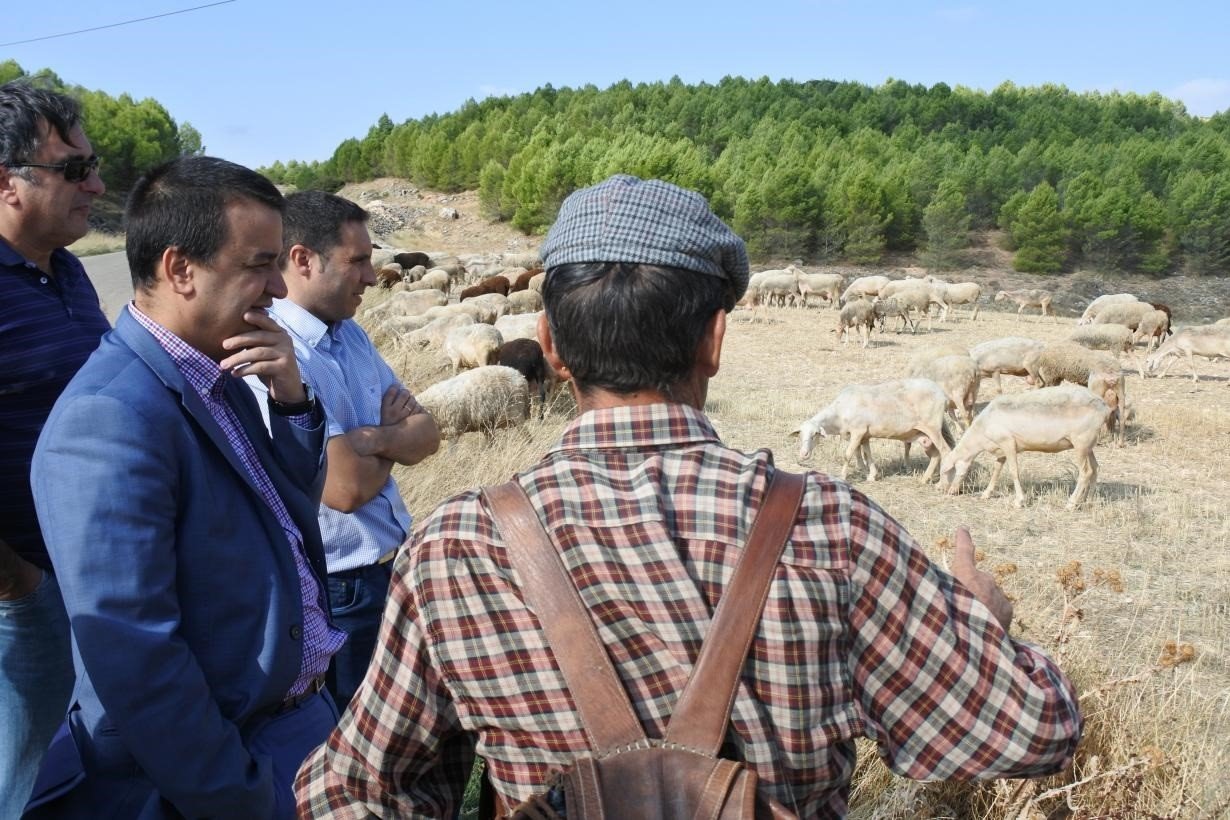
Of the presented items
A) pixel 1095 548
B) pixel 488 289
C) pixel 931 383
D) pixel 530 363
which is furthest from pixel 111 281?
pixel 1095 548

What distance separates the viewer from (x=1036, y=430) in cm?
1140

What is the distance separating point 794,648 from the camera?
Result: 53.6 inches

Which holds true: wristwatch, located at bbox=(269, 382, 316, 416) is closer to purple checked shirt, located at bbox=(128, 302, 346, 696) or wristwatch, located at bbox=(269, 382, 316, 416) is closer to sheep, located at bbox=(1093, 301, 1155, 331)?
purple checked shirt, located at bbox=(128, 302, 346, 696)

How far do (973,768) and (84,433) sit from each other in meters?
1.80

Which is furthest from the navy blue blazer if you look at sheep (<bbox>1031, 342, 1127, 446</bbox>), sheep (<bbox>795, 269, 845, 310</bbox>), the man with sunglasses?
sheep (<bbox>795, 269, 845, 310</bbox>)

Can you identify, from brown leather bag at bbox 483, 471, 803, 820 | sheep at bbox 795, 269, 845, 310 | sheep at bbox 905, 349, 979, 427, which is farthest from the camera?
sheep at bbox 795, 269, 845, 310

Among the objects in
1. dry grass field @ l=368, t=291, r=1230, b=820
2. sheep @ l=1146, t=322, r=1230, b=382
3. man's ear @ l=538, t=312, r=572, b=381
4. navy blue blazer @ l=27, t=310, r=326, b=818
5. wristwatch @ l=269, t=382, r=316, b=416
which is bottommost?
dry grass field @ l=368, t=291, r=1230, b=820

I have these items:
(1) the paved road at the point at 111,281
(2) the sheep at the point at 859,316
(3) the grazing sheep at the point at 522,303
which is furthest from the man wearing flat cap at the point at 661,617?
(2) the sheep at the point at 859,316

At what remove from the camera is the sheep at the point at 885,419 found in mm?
12266

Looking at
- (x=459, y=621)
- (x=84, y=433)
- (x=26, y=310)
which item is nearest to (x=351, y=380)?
(x=26, y=310)

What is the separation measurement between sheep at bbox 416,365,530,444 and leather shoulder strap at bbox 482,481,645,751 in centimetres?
926

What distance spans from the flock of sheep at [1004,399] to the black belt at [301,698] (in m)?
9.99

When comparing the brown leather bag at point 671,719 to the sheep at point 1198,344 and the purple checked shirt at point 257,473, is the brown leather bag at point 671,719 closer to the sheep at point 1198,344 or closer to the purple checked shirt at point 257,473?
the purple checked shirt at point 257,473

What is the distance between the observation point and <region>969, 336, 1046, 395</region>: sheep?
18047mm
